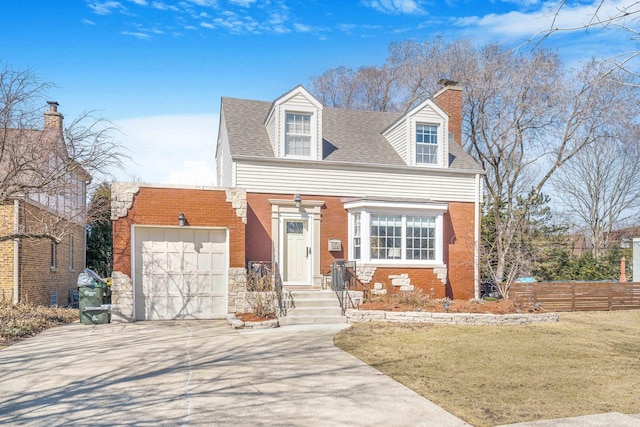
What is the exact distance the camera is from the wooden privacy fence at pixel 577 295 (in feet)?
52.0

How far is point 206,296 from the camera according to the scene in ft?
45.4

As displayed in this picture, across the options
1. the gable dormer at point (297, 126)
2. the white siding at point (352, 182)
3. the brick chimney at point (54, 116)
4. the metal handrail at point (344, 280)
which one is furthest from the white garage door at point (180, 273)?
the brick chimney at point (54, 116)

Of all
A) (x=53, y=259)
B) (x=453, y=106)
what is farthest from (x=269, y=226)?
(x=453, y=106)

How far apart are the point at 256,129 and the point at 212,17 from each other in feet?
19.9

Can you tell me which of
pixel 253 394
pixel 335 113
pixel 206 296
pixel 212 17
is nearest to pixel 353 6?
pixel 212 17

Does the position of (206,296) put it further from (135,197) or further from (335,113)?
(335,113)

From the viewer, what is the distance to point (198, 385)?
6.84 meters

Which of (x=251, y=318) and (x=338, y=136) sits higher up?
(x=338, y=136)

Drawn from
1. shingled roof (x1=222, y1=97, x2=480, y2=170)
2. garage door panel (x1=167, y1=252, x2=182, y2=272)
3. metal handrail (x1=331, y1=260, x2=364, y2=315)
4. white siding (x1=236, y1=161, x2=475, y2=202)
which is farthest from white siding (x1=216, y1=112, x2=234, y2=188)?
metal handrail (x1=331, y1=260, x2=364, y2=315)

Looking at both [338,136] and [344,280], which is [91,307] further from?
[338,136]

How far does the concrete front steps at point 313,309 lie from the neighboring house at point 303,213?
61.6 inches

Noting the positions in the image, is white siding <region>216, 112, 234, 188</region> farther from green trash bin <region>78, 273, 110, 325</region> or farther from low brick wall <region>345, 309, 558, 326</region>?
low brick wall <region>345, 309, 558, 326</region>

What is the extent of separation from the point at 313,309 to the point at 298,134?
6048mm

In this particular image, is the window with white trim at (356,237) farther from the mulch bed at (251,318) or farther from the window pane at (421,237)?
the mulch bed at (251,318)
